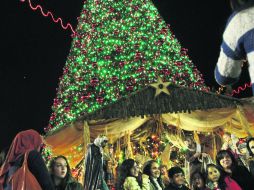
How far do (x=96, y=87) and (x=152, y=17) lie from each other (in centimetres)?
373

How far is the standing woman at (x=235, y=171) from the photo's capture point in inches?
237

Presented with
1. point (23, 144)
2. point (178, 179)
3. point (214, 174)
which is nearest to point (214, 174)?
point (214, 174)

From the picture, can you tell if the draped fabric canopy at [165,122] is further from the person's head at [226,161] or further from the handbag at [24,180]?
the handbag at [24,180]

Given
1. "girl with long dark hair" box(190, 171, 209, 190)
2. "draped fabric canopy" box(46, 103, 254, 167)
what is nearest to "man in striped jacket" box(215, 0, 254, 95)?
"girl with long dark hair" box(190, 171, 209, 190)

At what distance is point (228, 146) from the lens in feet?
36.0

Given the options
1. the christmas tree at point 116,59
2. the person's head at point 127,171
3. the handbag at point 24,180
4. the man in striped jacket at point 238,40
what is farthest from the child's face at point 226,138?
the man in striped jacket at point 238,40

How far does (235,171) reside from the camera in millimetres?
6160

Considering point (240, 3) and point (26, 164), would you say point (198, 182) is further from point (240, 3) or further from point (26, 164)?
point (240, 3)

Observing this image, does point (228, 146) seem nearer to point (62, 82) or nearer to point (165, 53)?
point (165, 53)

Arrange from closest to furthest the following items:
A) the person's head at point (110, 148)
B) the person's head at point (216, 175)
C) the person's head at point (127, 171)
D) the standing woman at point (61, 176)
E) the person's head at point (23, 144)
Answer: the person's head at point (23, 144), the standing woman at point (61, 176), the person's head at point (216, 175), the person's head at point (127, 171), the person's head at point (110, 148)

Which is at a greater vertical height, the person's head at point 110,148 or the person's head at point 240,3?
the person's head at point 110,148

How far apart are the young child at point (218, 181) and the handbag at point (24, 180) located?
3313 millimetres

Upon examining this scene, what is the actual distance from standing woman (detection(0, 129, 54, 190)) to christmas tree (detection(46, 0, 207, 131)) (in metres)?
8.84

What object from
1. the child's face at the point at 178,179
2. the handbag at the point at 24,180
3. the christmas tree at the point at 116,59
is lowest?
the handbag at the point at 24,180
